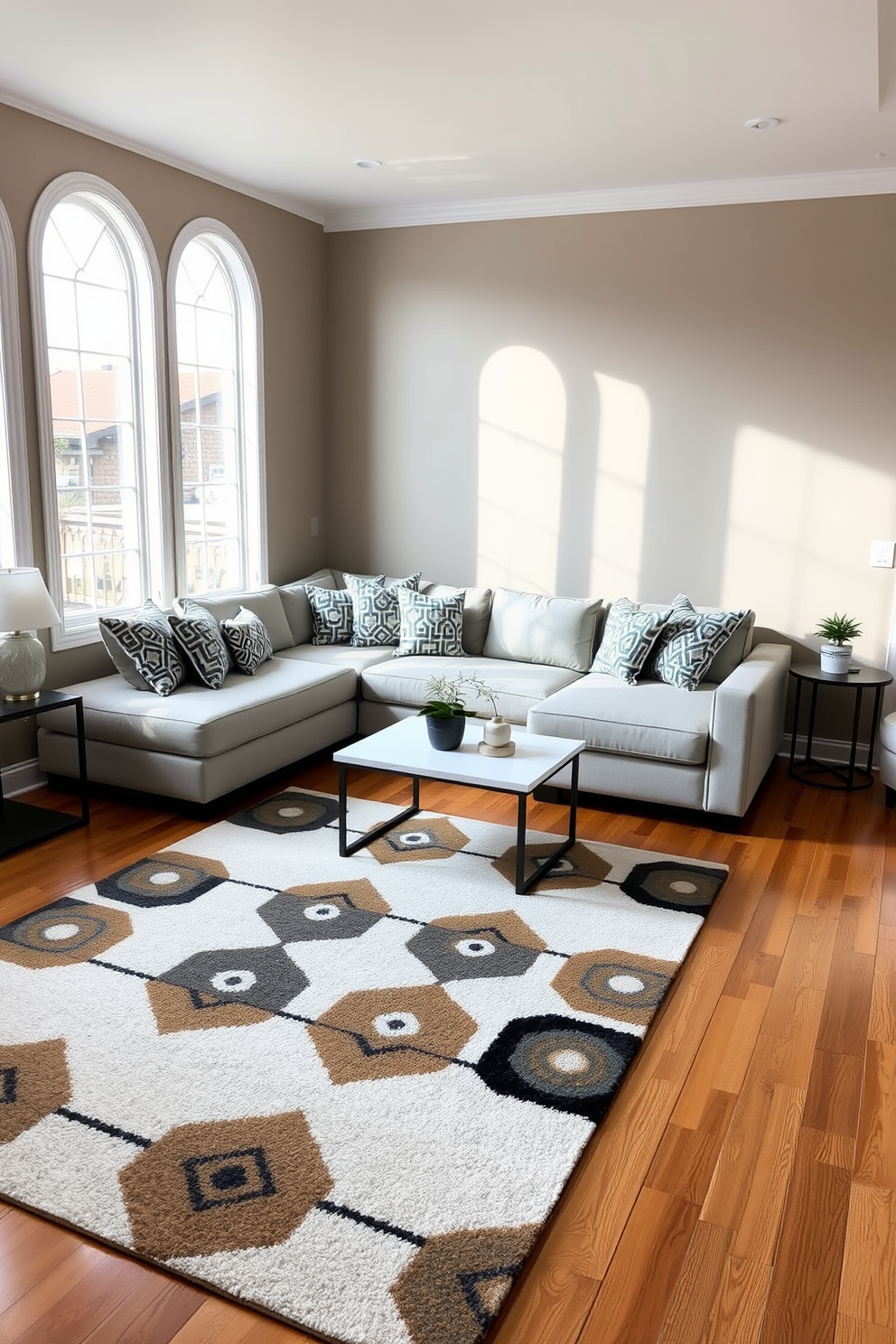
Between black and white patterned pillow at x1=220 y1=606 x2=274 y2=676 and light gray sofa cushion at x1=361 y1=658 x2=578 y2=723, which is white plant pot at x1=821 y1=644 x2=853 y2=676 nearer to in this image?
light gray sofa cushion at x1=361 y1=658 x2=578 y2=723

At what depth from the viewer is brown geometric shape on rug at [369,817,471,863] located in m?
3.87

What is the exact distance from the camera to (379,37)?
3.23m

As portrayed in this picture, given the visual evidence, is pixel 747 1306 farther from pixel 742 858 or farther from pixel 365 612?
pixel 365 612

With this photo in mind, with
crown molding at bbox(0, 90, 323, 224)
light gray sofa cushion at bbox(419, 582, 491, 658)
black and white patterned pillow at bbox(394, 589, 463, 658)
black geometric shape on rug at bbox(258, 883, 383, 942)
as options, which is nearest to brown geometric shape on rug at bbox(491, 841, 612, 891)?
black geometric shape on rug at bbox(258, 883, 383, 942)

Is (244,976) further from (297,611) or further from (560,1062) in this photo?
(297,611)

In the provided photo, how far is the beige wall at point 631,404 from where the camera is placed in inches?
195

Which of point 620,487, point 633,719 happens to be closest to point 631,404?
point 620,487

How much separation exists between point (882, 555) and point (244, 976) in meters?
3.69

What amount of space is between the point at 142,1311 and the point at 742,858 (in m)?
2.77

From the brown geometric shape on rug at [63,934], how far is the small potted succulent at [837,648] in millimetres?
3317

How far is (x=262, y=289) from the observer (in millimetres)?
5543

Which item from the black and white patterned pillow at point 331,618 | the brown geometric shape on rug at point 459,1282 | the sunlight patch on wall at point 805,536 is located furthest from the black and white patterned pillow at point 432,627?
the brown geometric shape on rug at point 459,1282

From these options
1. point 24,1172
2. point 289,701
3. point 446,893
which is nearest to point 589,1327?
point 24,1172

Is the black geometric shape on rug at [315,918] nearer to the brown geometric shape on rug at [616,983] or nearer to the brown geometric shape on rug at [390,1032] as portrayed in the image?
the brown geometric shape on rug at [390,1032]
